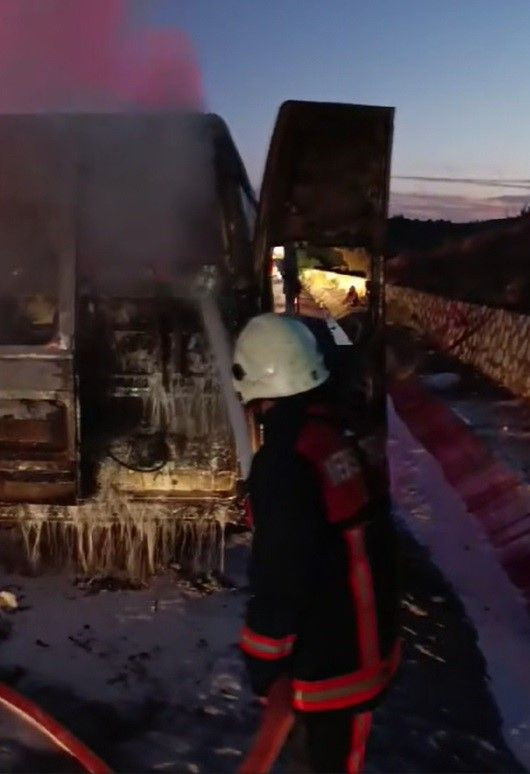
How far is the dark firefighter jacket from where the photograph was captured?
2.29 metres

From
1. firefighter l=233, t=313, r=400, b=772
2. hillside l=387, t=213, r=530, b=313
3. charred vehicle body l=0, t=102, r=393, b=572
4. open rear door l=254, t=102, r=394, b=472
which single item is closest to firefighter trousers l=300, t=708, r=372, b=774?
firefighter l=233, t=313, r=400, b=772

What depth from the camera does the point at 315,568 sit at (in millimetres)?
2334

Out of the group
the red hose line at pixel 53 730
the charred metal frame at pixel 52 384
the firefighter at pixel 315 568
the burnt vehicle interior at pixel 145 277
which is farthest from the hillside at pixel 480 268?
the firefighter at pixel 315 568

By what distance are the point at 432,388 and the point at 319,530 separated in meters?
10.5

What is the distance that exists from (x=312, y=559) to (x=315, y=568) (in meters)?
0.04

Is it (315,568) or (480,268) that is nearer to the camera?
(315,568)

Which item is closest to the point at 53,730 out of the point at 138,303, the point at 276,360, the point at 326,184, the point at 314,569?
the point at 314,569

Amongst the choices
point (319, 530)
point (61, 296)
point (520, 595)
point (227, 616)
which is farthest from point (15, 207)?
point (520, 595)

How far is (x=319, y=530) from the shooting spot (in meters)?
2.32

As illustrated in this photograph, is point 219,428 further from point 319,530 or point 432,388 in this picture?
point 432,388

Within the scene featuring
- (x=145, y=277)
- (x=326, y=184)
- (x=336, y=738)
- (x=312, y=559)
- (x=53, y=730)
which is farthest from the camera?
(x=145, y=277)

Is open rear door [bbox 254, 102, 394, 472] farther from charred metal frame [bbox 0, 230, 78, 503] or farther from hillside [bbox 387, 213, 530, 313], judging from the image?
hillside [bbox 387, 213, 530, 313]

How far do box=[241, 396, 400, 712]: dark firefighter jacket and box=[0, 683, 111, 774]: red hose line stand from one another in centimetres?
97

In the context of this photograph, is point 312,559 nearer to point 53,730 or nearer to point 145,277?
point 53,730
